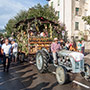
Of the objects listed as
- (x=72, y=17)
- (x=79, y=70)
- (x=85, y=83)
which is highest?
(x=72, y=17)

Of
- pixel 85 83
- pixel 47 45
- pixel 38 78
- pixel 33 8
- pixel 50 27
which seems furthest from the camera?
pixel 33 8

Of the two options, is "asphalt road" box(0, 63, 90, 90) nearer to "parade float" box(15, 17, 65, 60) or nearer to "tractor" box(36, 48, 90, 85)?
"tractor" box(36, 48, 90, 85)

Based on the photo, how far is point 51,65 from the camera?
6.62 m

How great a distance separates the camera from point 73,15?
90.8 feet

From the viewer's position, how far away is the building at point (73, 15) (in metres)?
27.4

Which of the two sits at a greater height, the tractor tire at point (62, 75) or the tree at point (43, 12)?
the tree at point (43, 12)

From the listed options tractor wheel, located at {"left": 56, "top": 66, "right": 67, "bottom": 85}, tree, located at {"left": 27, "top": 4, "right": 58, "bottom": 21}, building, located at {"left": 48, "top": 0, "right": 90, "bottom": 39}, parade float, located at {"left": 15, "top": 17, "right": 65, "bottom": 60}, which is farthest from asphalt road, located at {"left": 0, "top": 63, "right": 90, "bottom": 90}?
building, located at {"left": 48, "top": 0, "right": 90, "bottom": 39}

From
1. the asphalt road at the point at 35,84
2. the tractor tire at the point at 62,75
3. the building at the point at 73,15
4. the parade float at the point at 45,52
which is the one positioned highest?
the building at the point at 73,15

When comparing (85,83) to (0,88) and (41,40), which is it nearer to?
(0,88)

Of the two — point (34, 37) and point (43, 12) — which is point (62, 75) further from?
point (43, 12)

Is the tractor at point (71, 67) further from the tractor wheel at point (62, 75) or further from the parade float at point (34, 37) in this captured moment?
the parade float at point (34, 37)

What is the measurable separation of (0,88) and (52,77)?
8.00 ft

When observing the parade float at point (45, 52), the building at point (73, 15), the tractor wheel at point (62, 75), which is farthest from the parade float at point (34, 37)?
the building at point (73, 15)

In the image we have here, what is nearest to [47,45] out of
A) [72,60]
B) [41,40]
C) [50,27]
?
[41,40]
